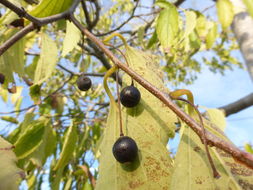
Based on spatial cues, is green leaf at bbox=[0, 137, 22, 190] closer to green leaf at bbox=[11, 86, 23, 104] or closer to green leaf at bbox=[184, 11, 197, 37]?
green leaf at bbox=[184, 11, 197, 37]

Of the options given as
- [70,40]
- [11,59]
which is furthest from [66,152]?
[70,40]

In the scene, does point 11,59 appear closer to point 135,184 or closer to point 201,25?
point 135,184

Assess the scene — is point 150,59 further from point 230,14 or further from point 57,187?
point 57,187

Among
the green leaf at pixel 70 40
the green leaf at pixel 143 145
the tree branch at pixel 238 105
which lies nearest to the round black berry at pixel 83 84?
the green leaf at pixel 70 40

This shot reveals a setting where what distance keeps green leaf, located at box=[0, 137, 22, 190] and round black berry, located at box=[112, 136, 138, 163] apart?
20 cm

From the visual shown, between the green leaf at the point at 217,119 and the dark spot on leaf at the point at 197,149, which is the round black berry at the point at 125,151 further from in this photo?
the green leaf at the point at 217,119

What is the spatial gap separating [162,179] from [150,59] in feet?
1.45

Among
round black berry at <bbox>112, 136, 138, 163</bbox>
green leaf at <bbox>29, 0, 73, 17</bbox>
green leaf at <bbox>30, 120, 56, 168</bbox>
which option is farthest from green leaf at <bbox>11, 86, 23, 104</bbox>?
round black berry at <bbox>112, 136, 138, 163</bbox>

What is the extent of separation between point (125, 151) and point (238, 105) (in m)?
2.15

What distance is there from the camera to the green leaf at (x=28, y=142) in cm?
133

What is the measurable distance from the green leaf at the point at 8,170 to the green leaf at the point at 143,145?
160mm

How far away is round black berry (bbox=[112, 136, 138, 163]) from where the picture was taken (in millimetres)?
551

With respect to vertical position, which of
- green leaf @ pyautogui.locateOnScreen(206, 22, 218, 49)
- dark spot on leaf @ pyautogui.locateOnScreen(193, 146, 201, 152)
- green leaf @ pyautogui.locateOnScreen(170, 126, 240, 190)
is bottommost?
green leaf @ pyautogui.locateOnScreen(170, 126, 240, 190)

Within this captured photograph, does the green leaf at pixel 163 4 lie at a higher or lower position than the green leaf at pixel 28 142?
higher
